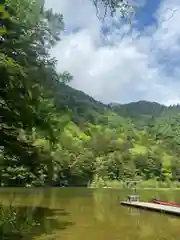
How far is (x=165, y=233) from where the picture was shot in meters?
20.9

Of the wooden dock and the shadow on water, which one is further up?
the wooden dock

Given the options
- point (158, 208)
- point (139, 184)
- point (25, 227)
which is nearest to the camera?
point (25, 227)

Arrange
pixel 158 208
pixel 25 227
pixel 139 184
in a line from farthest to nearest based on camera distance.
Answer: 1. pixel 139 184
2. pixel 158 208
3. pixel 25 227

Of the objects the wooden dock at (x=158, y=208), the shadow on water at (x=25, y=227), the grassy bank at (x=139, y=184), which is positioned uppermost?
the grassy bank at (x=139, y=184)

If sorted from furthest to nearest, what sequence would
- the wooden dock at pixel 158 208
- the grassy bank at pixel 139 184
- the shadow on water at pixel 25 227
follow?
the grassy bank at pixel 139 184, the wooden dock at pixel 158 208, the shadow on water at pixel 25 227

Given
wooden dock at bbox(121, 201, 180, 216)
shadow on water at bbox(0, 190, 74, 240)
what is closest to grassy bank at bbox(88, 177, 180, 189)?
wooden dock at bbox(121, 201, 180, 216)

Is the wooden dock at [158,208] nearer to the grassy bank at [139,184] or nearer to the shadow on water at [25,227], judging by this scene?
the shadow on water at [25,227]

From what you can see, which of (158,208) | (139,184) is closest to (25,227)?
(158,208)

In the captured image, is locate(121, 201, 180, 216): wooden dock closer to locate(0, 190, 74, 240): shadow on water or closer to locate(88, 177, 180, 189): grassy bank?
locate(0, 190, 74, 240): shadow on water

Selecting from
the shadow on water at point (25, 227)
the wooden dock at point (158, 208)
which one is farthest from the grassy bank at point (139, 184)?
the shadow on water at point (25, 227)

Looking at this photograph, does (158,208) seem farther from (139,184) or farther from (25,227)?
(139,184)

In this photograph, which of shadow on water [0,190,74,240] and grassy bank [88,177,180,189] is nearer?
shadow on water [0,190,74,240]

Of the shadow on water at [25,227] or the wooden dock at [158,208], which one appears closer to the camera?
the shadow on water at [25,227]

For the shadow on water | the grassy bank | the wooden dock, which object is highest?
the grassy bank
